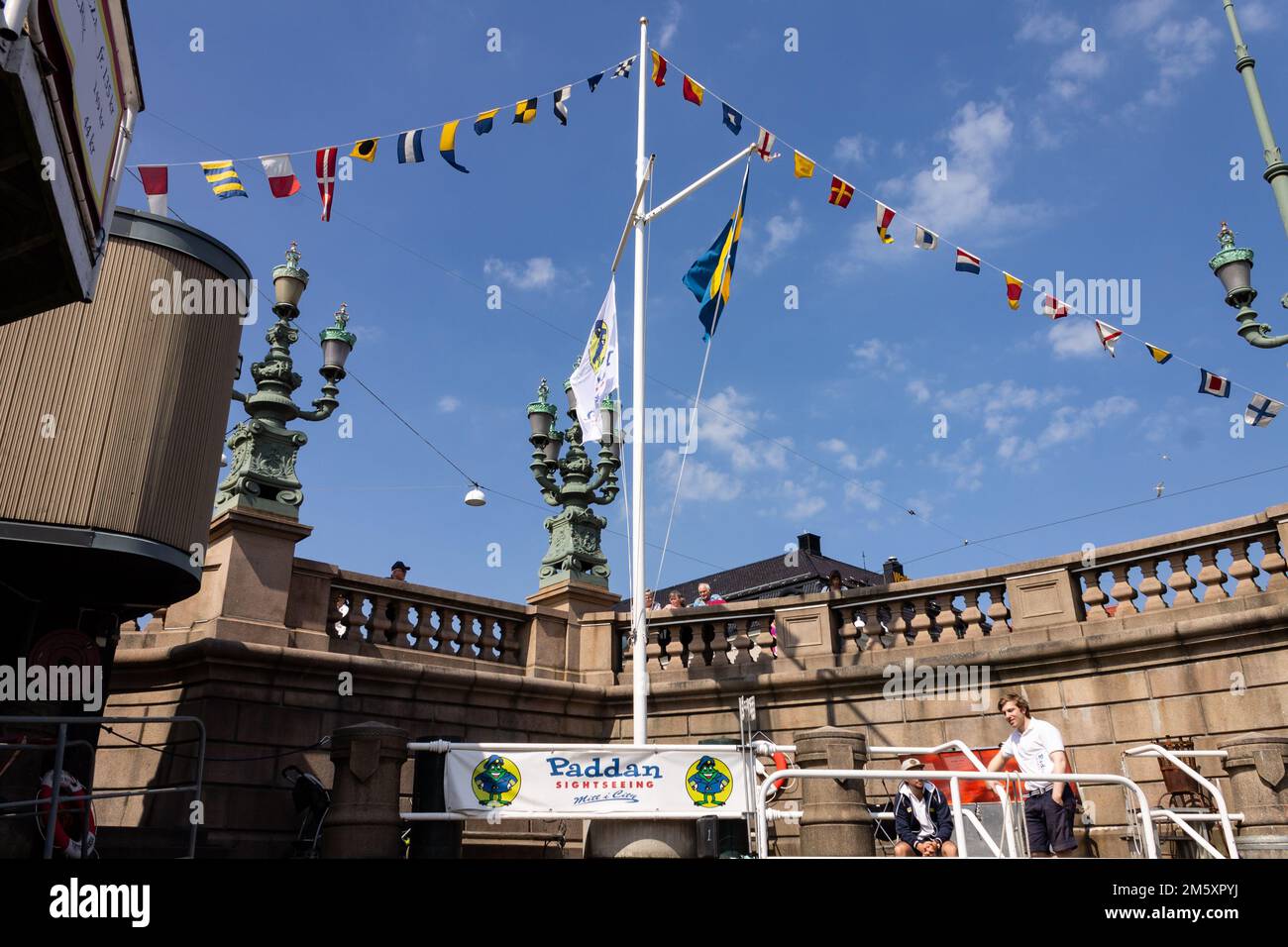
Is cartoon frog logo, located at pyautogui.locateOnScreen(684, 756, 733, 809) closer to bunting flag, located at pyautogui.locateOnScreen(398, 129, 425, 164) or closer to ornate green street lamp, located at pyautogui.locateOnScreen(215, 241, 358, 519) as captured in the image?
ornate green street lamp, located at pyautogui.locateOnScreen(215, 241, 358, 519)

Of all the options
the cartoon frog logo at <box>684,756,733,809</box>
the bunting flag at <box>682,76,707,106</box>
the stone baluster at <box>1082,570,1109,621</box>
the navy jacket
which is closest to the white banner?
the cartoon frog logo at <box>684,756,733,809</box>

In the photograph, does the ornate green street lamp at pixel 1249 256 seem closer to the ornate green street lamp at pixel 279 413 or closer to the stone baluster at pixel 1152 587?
the stone baluster at pixel 1152 587

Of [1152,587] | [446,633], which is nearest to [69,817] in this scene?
[446,633]

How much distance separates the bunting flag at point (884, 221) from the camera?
15.1 metres

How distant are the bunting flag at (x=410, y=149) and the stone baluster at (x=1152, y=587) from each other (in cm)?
1197

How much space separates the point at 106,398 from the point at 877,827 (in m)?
9.88

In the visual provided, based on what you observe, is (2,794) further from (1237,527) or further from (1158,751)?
(1237,527)

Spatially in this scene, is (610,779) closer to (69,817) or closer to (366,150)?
(69,817)

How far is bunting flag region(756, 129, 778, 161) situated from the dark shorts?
1066 cm

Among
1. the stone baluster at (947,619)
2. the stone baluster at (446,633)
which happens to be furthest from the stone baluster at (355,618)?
the stone baluster at (947,619)

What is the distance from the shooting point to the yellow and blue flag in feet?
44.5
